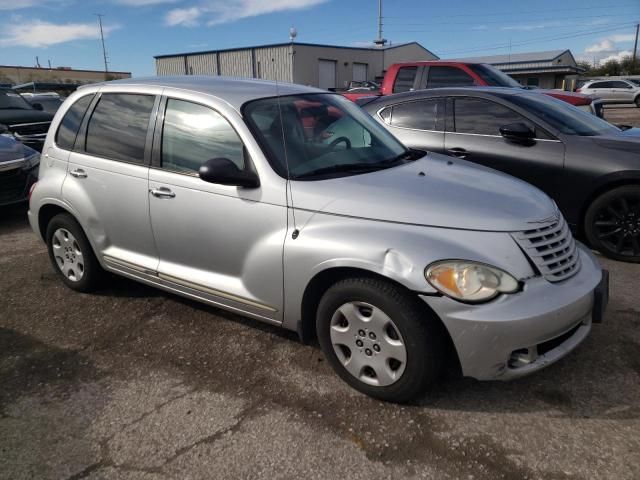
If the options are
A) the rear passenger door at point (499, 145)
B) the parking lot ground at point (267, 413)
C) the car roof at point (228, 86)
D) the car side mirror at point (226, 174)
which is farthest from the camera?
the rear passenger door at point (499, 145)

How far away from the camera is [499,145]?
5.32m

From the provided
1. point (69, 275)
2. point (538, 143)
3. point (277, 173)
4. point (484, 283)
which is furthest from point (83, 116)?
point (538, 143)

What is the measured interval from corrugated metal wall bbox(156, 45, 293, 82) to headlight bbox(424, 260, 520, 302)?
118 ft

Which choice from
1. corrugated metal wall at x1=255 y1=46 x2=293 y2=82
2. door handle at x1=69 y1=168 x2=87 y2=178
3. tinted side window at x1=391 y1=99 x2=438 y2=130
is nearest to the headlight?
door handle at x1=69 y1=168 x2=87 y2=178

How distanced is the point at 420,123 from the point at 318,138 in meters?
2.74

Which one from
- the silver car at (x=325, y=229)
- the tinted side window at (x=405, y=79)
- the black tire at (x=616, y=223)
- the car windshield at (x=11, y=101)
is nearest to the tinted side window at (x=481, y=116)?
the black tire at (x=616, y=223)

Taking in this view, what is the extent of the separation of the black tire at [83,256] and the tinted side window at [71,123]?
0.59m

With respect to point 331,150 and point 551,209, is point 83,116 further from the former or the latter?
point 551,209

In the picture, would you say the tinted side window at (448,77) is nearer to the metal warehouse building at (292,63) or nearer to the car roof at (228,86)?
the car roof at (228,86)

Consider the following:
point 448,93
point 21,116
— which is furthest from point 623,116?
point 21,116

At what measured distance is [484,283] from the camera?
8.21 feet

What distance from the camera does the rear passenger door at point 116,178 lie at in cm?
365

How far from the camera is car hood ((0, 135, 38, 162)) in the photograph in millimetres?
6797

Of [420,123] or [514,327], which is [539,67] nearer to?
[420,123]
